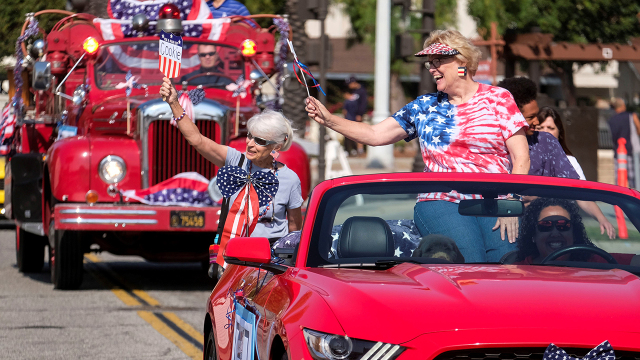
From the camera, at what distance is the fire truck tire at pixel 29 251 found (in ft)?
43.2

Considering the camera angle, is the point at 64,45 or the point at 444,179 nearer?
the point at 444,179

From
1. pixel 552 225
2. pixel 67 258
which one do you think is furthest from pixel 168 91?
pixel 67 258

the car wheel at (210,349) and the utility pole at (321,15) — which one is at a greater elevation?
the utility pole at (321,15)

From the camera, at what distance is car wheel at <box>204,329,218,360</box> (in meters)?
5.46

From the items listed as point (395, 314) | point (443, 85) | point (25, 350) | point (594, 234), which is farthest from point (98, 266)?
point (395, 314)

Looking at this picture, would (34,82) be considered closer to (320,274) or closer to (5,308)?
(5,308)

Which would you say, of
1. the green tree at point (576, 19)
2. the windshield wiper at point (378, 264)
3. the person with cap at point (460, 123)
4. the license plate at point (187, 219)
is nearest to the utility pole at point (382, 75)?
the green tree at point (576, 19)

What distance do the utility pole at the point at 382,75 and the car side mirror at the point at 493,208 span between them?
22.8 meters

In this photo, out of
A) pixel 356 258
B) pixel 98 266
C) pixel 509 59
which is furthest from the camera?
pixel 509 59

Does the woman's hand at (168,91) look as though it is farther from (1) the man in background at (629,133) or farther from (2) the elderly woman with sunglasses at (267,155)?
(1) the man in background at (629,133)

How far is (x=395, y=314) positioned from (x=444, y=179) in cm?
132

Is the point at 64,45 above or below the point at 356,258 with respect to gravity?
above

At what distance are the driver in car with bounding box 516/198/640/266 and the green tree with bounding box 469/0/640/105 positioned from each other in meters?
34.8

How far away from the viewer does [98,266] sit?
14.1 m
